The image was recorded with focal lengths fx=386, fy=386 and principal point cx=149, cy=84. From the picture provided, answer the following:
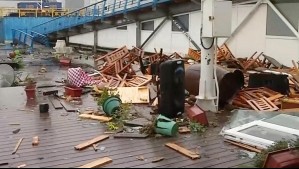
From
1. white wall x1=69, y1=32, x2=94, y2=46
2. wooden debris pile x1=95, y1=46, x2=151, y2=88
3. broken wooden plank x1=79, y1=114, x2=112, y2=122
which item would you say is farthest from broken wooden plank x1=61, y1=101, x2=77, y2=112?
white wall x1=69, y1=32, x2=94, y2=46

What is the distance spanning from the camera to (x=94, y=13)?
22.9 meters

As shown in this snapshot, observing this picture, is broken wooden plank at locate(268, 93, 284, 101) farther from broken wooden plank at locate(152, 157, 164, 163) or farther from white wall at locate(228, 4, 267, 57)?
white wall at locate(228, 4, 267, 57)

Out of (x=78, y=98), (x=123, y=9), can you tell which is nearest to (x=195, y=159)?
(x=78, y=98)

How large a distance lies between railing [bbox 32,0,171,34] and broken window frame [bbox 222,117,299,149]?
41.5 ft

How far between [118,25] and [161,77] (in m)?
16.1

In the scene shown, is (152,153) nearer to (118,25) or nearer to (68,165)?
(68,165)

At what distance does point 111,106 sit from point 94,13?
55.0 feet

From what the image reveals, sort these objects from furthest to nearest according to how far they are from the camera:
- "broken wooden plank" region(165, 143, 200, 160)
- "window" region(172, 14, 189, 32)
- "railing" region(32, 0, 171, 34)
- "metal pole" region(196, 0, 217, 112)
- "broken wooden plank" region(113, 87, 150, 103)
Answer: "railing" region(32, 0, 171, 34), "window" region(172, 14, 189, 32), "broken wooden plank" region(113, 87, 150, 103), "metal pole" region(196, 0, 217, 112), "broken wooden plank" region(165, 143, 200, 160)

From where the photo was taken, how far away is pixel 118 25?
22.6m

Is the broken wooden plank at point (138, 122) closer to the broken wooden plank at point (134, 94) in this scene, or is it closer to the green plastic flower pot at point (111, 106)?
the green plastic flower pot at point (111, 106)

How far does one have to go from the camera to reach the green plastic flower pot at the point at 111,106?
6930mm

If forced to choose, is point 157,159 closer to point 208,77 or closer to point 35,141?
point 35,141

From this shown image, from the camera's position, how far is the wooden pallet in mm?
7562

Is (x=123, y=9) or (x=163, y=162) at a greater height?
(x=123, y=9)
